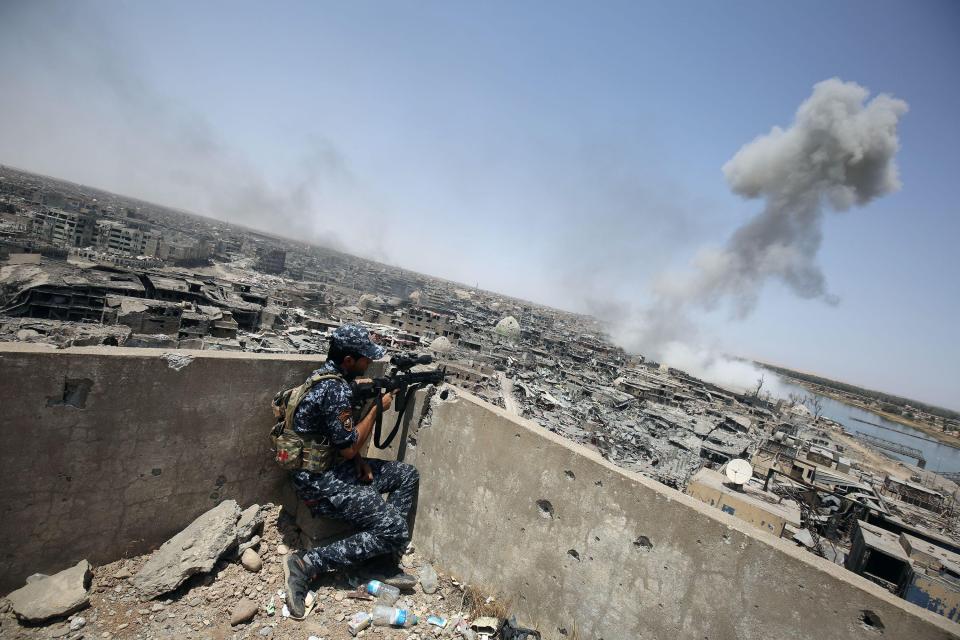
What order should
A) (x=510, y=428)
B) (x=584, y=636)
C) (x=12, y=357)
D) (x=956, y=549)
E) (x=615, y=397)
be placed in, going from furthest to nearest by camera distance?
(x=615, y=397) < (x=956, y=549) < (x=510, y=428) < (x=584, y=636) < (x=12, y=357)

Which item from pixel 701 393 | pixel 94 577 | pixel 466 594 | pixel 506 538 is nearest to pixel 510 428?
pixel 506 538

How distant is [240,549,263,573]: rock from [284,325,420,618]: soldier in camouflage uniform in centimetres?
29

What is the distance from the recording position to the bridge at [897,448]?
44.8 m

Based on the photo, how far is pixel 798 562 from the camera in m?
2.16

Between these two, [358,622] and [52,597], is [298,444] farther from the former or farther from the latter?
[52,597]

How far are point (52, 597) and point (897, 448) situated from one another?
6876cm

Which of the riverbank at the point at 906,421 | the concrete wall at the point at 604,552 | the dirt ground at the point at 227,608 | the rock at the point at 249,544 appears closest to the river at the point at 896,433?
the riverbank at the point at 906,421

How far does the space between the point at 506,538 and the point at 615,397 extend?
35973mm

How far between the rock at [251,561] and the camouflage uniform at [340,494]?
40cm

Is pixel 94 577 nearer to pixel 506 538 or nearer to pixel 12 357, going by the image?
pixel 12 357

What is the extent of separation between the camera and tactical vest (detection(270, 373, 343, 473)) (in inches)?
115

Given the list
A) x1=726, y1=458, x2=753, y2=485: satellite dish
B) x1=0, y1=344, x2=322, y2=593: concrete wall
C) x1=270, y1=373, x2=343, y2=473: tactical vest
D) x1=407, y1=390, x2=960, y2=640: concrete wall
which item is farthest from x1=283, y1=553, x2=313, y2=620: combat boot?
x1=726, y1=458, x2=753, y2=485: satellite dish

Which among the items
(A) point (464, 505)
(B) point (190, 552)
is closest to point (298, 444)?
(B) point (190, 552)

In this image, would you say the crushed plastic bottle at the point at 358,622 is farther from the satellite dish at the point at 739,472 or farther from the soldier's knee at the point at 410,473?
the satellite dish at the point at 739,472
